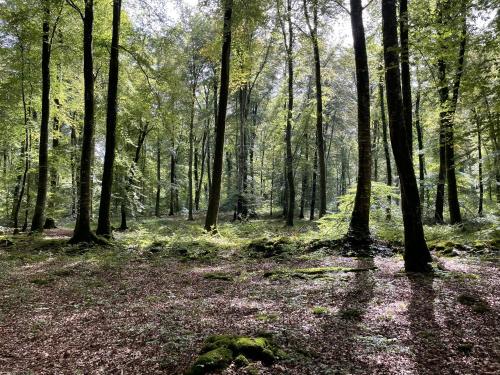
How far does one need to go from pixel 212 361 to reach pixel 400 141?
5618 millimetres

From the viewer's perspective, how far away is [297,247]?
38.7 feet

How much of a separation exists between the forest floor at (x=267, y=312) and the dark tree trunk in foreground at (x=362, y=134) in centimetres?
97

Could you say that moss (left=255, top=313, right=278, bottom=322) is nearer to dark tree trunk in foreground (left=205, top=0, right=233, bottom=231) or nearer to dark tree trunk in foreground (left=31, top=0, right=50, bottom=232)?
dark tree trunk in foreground (left=205, top=0, right=233, bottom=231)

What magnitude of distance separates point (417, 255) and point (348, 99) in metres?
25.7

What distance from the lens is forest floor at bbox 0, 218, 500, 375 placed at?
427 cm

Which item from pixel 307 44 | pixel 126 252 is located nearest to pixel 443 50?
pixel 126 252

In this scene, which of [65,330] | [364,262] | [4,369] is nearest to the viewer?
[4,369]

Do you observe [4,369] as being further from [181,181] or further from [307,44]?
[181,181]

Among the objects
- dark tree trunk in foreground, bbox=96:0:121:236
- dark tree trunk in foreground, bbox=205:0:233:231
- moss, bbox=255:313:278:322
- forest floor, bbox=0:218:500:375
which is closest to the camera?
forest floor, bbox=0:218:500:375

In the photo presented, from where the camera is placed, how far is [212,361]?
4.00 m

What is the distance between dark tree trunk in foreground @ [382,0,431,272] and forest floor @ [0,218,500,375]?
0.95 metres

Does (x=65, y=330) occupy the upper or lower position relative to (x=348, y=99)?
lower

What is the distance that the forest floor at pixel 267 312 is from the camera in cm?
427

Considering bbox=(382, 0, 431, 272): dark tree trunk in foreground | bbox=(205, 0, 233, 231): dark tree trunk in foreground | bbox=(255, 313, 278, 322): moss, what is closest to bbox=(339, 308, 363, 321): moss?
bbox=(255, 313, 278, 322): moss
